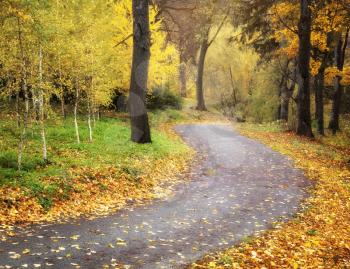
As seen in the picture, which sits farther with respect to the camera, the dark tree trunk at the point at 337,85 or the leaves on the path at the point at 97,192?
the dark tree trunk at the point at 337,85

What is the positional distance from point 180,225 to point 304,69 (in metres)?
17.4

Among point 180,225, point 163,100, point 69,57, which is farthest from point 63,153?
point 163,100

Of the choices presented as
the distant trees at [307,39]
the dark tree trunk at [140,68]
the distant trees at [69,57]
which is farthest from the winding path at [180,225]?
the distant trees at [307,39]

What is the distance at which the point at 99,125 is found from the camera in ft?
75.4

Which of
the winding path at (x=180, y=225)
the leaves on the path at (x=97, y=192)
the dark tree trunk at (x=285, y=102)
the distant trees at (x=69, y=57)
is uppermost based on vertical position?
the distant trees at (x=69, y=57)

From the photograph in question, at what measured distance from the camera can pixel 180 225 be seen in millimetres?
10148

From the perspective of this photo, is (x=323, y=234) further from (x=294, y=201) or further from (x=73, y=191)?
(x=73, y=191)

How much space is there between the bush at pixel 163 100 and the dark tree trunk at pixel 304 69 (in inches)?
513

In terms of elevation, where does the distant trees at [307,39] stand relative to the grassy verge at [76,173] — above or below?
above

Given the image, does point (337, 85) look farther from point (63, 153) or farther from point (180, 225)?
point (180, 225)

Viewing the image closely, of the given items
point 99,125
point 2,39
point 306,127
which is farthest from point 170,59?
point 2,39

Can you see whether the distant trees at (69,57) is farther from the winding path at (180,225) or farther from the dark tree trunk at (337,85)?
the dark tree trunk at (337,85)

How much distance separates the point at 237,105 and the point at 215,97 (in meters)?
7.50

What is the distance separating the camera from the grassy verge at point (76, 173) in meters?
10.3
